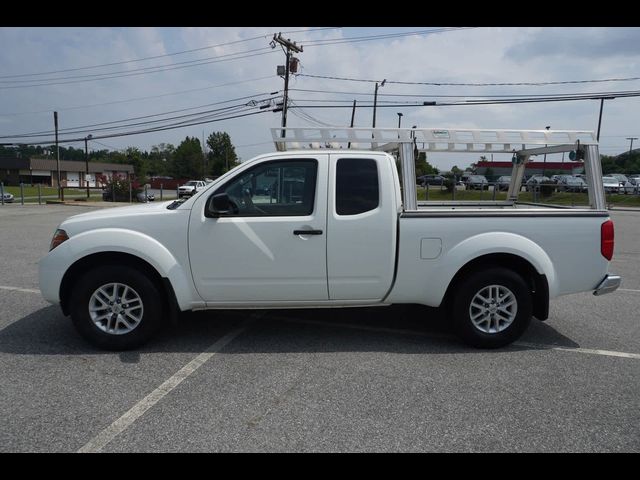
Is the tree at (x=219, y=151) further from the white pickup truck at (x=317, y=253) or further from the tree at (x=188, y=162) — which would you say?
the white pickup truck at (x=317, y=253)

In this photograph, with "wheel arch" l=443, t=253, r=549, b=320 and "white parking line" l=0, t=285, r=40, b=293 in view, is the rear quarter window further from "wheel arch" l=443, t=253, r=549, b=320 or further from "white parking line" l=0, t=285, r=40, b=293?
"white parking line" l=0, t=285, r=40, b=293

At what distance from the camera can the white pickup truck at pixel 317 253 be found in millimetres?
4484

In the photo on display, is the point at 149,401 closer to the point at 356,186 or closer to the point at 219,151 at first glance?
the point at 356,186

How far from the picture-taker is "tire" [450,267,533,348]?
467 centimetres

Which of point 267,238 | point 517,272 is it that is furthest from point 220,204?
point 517,272

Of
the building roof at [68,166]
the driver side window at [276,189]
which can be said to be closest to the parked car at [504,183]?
the driver side window at [276,189]

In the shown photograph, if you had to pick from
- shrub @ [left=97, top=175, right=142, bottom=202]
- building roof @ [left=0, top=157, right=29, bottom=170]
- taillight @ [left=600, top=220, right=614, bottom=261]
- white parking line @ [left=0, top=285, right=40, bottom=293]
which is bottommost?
white parking line @ [left=0, top=285, right=40, bottom=293]

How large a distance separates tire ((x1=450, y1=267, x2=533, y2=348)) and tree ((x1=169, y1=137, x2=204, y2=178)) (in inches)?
3507

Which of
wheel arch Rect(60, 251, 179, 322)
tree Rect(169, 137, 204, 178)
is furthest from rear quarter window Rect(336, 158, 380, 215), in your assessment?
tree Rect(169, 137, 204, 178)

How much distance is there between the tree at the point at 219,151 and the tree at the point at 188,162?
241 cm

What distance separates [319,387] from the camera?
3.86 metres

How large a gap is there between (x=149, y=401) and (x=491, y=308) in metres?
3.16
